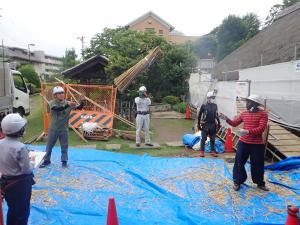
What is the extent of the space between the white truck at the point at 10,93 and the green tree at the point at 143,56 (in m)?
4.04

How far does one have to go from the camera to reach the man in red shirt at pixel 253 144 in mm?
5516

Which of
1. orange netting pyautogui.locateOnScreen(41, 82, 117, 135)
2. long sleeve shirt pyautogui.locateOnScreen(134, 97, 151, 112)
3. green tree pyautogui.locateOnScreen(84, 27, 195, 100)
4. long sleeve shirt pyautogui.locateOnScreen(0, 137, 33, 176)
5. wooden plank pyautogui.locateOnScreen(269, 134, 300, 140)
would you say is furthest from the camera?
green tree pyautogui.locateOnScreen(84, 27, 195, 100)

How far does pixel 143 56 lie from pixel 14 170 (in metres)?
12.9

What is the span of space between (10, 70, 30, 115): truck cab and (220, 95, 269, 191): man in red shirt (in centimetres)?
1058

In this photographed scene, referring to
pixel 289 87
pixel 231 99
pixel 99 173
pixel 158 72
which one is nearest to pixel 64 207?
pixel 99 173

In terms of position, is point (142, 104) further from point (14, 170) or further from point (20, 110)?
point (20, 110)

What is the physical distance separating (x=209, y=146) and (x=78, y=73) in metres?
9.25

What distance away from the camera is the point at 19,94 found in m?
13.6

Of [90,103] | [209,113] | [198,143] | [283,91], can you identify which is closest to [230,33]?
[283,91]

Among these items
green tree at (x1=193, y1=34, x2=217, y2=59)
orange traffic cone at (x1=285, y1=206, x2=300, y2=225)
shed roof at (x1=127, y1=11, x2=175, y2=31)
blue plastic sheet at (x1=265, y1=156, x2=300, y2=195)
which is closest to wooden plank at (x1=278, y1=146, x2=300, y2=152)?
blue plastic sheet at (x1=265, y1=156, x2=300, y2=195)

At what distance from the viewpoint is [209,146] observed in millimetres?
8992

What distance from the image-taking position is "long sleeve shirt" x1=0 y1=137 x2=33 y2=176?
3283mm

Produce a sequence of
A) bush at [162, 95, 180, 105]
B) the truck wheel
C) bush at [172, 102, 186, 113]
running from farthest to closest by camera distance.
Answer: bush at [162, 95, 180, 105] < bush at [172, 102, 186, 113] < the truck wheel

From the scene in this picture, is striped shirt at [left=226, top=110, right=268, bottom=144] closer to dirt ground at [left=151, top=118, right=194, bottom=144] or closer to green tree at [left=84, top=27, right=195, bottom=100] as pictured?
dirt ground at [left=151, top=118, right=194, bottom=144]
